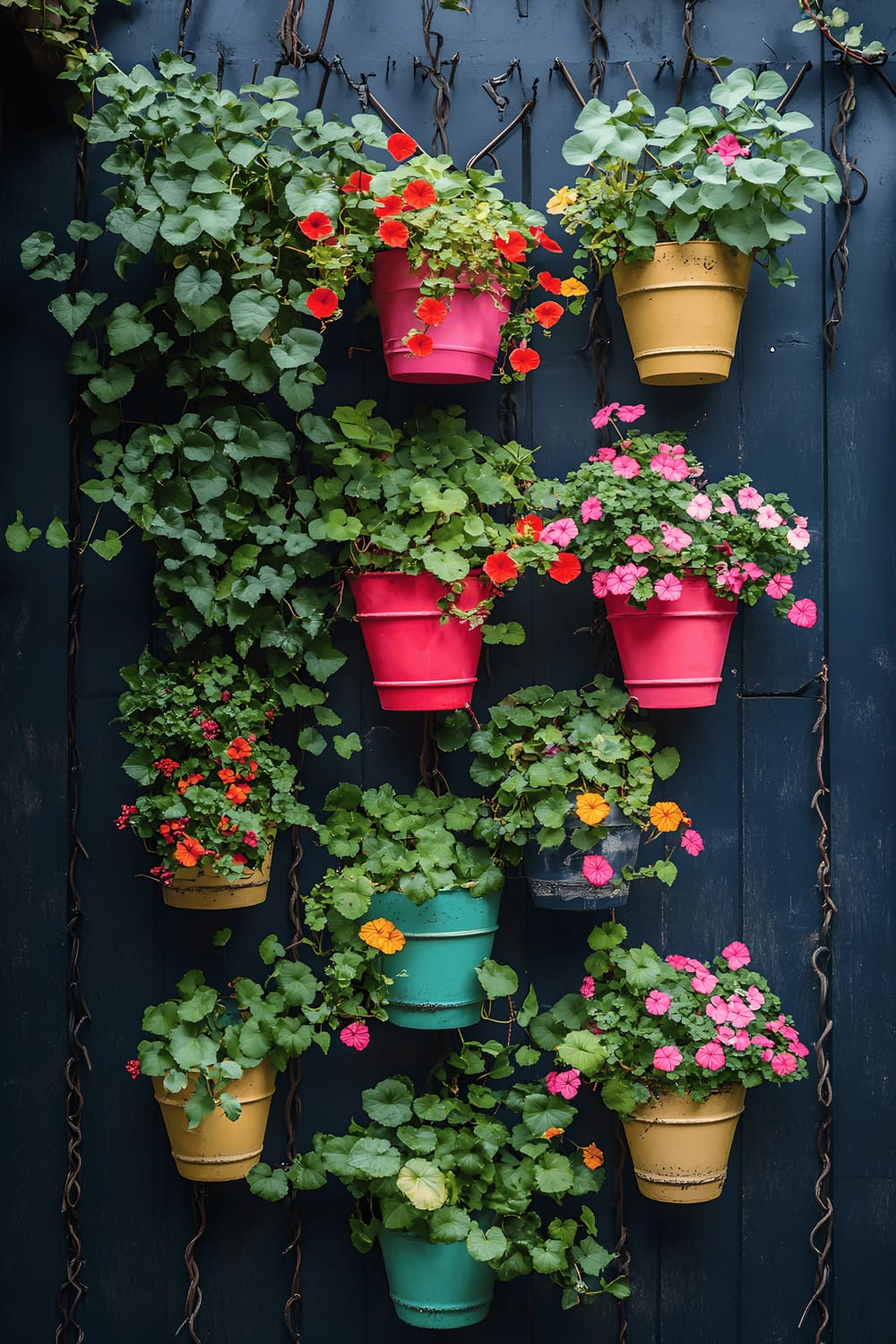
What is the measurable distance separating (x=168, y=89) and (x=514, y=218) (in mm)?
606

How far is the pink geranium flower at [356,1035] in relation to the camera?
6.49 feet

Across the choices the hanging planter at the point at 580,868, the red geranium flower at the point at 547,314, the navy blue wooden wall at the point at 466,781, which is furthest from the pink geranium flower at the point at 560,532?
the hanging planter at the point at 580,868

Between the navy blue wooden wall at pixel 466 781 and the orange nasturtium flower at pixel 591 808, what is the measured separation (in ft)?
1.09

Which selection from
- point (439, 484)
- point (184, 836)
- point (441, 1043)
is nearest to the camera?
point (184, 836)

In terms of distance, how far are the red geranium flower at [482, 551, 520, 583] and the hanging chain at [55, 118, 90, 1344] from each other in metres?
0.80

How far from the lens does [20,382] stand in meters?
2.21

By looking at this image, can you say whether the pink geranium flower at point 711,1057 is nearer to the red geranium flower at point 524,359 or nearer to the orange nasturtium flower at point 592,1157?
the orange nasturtium flower at point 592,1157

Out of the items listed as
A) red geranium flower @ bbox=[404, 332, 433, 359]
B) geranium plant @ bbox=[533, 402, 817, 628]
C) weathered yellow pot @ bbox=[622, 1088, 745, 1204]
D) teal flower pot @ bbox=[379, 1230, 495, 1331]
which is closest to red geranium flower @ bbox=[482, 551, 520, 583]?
geranium plant @ bbox=[533, 402, 817, 628]

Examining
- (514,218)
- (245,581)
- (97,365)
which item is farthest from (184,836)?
(514,218)

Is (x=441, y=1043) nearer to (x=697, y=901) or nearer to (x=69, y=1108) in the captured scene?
(x=697, y=901)

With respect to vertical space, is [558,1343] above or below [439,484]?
below

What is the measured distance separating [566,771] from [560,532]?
398 millimetres

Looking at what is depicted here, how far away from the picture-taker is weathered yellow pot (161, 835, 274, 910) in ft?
6.52

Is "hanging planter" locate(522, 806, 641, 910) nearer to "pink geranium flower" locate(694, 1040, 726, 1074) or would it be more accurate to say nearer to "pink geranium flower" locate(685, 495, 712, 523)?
"pink geranium flower" locate(694, 1040, 726, 1074)
